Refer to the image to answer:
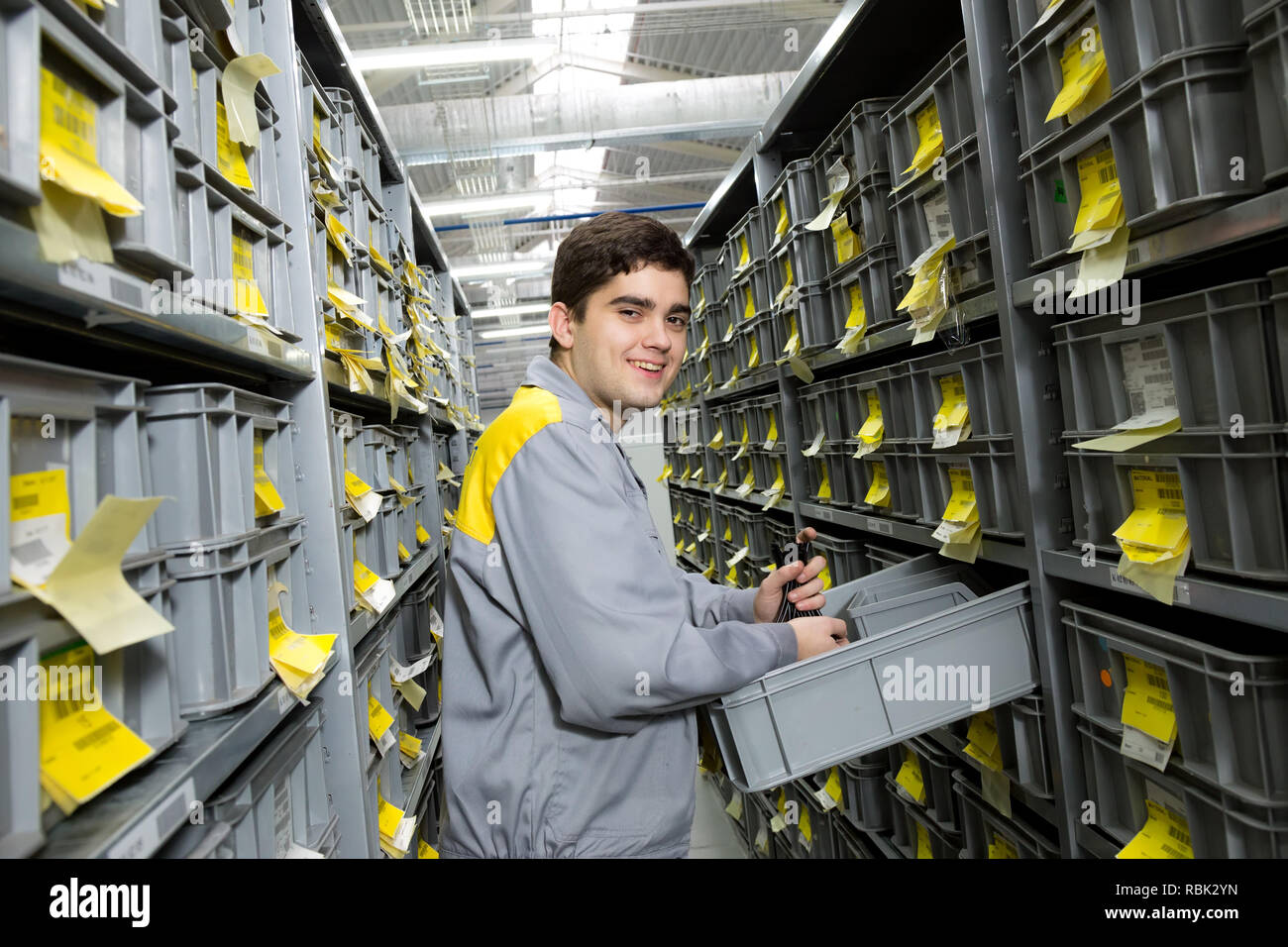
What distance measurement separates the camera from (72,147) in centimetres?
95

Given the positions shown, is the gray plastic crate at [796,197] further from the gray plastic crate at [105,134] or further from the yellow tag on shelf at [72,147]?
the yellow tag on shelf at [72,147]

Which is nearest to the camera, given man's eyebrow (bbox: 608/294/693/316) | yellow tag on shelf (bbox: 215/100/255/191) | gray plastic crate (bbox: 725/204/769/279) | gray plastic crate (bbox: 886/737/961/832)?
yellow tag on shelf (bbox: 215/100/255/191)

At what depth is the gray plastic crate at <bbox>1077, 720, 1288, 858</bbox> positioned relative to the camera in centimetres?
119

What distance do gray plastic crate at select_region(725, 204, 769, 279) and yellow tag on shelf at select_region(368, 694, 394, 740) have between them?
98.5 inches

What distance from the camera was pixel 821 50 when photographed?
100 inches

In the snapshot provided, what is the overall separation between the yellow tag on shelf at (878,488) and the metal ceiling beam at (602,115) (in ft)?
14.0

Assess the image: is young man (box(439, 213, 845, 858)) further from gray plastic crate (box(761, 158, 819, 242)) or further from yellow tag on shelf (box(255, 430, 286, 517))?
gray plastic crate (box(761, 158, 819, 242))

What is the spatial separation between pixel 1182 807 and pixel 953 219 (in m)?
1.37

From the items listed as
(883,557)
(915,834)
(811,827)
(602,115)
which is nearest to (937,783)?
(915,834)

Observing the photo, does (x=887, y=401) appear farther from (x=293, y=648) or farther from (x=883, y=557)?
(x=293, y=648)

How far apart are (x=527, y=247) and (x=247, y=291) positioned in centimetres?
1183

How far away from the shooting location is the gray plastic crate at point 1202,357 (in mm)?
1156

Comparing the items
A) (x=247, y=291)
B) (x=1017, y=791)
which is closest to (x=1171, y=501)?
(x=1017, y=791)

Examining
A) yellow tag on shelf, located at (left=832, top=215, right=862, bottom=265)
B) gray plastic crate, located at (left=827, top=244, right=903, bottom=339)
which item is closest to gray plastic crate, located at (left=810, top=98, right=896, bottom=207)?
yellow tag on shelf, located at (left=832, top=215, right=862, bottom=265)
